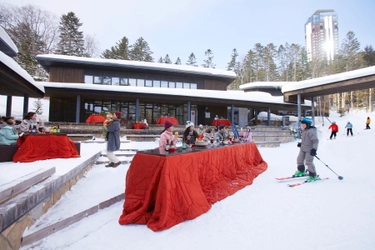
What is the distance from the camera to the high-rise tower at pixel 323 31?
110 meters

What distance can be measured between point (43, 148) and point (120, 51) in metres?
32.7

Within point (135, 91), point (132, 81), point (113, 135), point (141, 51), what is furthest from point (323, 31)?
point (113, 135)

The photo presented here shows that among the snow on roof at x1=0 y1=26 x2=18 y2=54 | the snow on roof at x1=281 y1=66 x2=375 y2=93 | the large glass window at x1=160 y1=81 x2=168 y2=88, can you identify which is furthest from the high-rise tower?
the snow on roof at x1=0 y1=26 x2=18 y2=54

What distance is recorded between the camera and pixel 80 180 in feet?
15.4

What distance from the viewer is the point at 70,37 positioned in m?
31.9

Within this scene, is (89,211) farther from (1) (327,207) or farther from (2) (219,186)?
(1) (327,207)

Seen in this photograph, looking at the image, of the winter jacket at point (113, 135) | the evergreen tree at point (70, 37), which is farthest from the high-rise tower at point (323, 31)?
the winter jacket at point (113, 135)

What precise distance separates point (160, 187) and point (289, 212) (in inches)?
79.4

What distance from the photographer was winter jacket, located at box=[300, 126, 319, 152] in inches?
182

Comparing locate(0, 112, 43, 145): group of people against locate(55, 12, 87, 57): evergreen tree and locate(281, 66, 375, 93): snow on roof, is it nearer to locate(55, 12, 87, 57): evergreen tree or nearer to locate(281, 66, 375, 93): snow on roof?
locate(281, 66, 375, 93): snow on roof

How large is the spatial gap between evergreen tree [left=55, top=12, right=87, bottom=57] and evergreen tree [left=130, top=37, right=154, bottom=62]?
8556 millimetres

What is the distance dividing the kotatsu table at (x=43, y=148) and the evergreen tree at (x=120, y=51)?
104ft

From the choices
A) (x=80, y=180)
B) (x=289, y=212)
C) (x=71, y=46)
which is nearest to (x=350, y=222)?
(x=289, y=212)

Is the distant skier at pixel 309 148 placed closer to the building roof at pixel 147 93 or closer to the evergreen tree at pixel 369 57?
the building roof at pixel 147 93
